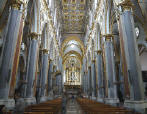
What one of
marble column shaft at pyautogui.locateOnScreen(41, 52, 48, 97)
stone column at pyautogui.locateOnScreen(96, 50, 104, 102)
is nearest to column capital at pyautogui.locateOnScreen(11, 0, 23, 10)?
marble column shaft at pyautogui.locateOnScreen(41, 52, 48, 97)

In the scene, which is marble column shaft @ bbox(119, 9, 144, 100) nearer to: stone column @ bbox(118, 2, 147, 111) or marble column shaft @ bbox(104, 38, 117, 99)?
stone column @ bbox(118, 2, 147, 111)

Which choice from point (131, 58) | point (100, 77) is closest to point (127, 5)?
point (131, 58)

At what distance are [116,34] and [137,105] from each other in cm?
1544

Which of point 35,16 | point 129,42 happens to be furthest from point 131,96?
point 35,16

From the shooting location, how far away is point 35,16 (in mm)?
12281

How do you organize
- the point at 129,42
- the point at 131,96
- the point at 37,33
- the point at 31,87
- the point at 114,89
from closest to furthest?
the point at 131,96, the point at 129,42, the point at 31,87, the point at 114,89, the point at 37,33

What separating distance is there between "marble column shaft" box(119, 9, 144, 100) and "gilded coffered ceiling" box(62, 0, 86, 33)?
18.2m

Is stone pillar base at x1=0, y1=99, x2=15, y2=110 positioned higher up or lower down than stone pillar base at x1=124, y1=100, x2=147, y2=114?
higher up

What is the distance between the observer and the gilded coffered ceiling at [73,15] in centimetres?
2488

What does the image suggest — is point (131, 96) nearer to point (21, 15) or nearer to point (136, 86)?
point (136, 86)

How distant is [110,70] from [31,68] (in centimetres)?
701

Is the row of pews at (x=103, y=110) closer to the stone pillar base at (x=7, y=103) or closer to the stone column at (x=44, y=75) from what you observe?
the stone pillar base at (x=7, y=103)

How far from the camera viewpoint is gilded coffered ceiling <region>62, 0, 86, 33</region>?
24.9m

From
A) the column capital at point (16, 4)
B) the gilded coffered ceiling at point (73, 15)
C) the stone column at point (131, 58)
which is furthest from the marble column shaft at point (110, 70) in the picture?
the gilded coffered ceiling at point (73, 15)
